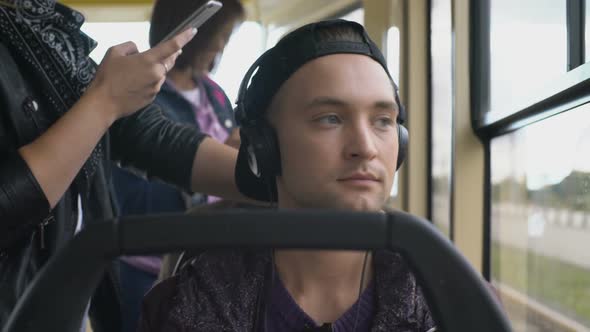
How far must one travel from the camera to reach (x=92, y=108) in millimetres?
1029

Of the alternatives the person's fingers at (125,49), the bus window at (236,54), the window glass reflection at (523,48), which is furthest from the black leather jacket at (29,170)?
the window glass reflection at (523,48)

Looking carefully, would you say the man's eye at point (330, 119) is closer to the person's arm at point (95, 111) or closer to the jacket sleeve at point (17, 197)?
the person's arm at point (95, 111)

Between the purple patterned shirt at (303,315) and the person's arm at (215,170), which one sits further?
the person's arm at (215,170)

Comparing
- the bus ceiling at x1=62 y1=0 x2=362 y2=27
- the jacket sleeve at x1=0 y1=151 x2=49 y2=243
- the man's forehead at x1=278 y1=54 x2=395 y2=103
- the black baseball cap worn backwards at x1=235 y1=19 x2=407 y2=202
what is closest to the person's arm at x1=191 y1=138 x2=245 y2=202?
the black baseball cap worn backwards at x1=235 y1=19 x2=407 y2=202

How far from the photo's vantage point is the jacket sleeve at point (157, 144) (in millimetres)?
1319

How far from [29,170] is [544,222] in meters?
1.43

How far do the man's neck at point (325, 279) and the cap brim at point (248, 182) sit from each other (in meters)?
0.16

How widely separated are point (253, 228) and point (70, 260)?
5.7 inches

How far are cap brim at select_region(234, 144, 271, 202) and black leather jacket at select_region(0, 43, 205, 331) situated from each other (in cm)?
15

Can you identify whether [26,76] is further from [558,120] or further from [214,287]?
[558,120]

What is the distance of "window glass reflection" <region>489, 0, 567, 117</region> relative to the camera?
5.31ft

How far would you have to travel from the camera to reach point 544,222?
191 centimetres

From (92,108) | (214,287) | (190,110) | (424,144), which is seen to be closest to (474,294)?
(214,287)

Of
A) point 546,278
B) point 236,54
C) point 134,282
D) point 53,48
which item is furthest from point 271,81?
point 236,54
